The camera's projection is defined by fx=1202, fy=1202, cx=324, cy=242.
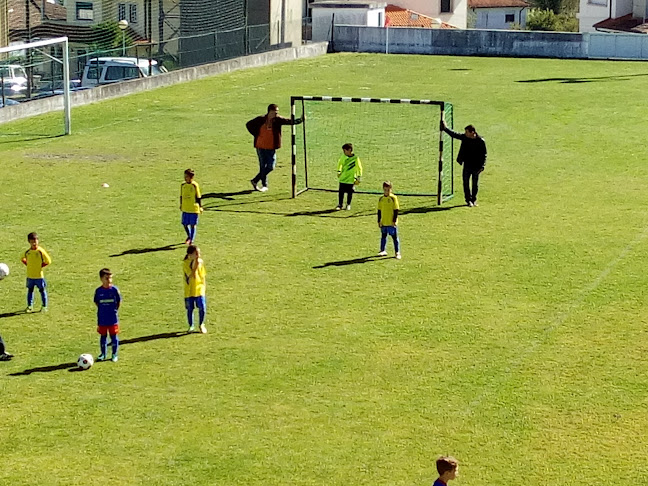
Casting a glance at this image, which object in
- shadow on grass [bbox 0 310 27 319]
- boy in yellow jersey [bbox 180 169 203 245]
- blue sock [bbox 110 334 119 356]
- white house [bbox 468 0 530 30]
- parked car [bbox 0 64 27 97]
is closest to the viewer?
blue sock [bbox 110 334 119 356]

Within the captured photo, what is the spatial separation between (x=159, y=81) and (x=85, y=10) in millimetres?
9525

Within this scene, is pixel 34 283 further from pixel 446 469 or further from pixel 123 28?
pixel 123 28

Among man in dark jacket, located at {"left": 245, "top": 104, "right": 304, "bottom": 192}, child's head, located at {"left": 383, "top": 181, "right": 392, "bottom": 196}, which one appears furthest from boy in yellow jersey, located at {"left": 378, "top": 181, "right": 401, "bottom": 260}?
man in dark jacket, located at {"left": 245, "top": 104, "right": 304, "bottom": 192}

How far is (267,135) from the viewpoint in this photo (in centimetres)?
2761

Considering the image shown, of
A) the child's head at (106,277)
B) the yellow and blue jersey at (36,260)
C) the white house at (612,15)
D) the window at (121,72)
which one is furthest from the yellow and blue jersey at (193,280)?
the white house at (612,15)

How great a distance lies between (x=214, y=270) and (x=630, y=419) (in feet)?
29.5

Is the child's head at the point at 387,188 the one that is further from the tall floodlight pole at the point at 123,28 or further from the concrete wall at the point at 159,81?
the tall floodlight pole at the point at 123,28

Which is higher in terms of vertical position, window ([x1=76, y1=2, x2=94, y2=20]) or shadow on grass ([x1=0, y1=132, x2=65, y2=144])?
window ([x1=76, y1=2, x2=94, y2=20])

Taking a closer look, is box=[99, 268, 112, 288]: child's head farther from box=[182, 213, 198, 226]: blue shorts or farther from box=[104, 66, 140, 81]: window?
box=[104, 66, 140, 81]: window

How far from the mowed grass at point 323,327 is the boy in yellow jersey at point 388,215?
523 mm

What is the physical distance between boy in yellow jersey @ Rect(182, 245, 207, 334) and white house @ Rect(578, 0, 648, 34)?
6462 cm

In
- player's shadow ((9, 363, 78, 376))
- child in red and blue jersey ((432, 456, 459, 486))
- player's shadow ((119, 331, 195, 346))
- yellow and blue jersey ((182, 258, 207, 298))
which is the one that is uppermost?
yellow and blue jersey ((182, 258, 207, 298))

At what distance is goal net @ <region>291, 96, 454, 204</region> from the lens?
94.1 ft

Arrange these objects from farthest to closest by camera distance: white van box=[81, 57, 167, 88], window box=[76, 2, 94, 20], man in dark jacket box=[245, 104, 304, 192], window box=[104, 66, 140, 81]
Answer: window box=[76, 2, 94, 20], window box=[104, 66, 140, 81], white van box=[81, 57, 167, 88], man in dark jacket box=[245, 104, 304, 192]
